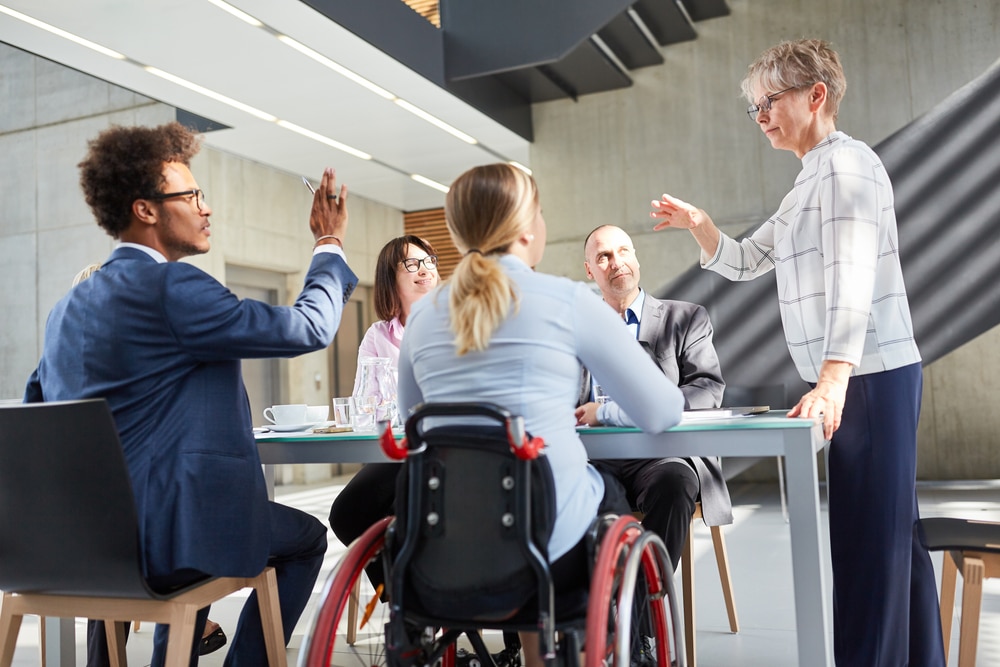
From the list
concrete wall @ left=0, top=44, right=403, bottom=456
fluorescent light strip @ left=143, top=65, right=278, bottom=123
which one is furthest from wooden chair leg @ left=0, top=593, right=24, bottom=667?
concrete wall @ left=0, top=44, right=403, bottom=456

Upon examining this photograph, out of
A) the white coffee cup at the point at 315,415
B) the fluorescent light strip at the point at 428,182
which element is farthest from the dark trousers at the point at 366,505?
the fluorescent light strip at the point at 428,182

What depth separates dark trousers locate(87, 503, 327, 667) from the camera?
1.81m

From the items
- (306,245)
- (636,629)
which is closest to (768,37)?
(306,245)

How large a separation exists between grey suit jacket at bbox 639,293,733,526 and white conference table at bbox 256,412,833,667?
0.85m

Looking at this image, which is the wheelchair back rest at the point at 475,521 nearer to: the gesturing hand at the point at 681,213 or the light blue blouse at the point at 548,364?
the light blue blouse at the point at 548,364

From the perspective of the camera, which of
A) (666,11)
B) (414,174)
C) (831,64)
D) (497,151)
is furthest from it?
(414,174)

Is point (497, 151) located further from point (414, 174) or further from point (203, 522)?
point (203, 522)

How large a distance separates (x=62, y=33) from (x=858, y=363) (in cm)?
466

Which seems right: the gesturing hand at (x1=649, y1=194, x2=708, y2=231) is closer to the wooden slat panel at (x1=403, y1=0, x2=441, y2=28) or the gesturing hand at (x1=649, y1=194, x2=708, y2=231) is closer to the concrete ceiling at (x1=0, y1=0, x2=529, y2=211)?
the concrete ceiling at (x1=0, y1=0, x2=529, y2=211)

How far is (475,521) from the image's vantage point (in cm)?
131

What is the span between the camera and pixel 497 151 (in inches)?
306

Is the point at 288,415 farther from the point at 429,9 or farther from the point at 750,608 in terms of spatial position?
the point at 429,9

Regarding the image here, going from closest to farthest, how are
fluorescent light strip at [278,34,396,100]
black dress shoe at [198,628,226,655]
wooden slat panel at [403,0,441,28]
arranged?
black dress shoe at [198,628,226,655], fluorescent light strip at [278,34,396,100], wooden slat panel at [403,0,441,28]

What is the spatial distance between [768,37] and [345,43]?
360cm
